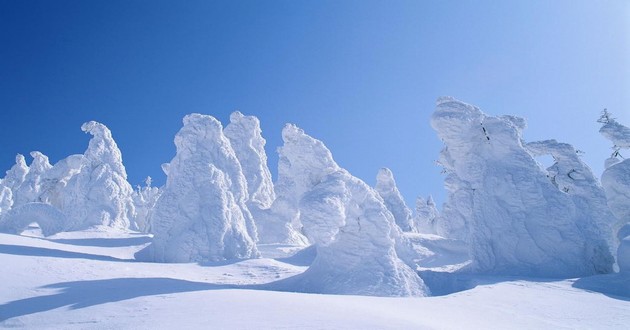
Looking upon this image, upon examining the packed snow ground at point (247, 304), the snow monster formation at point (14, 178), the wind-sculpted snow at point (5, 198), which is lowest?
the packed snow ground at point (247, 304)

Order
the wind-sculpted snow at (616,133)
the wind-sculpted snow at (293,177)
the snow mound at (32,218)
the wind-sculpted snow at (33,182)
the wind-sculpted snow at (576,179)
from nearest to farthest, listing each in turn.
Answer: the wind-sculpted snow at (576,179) → the wind-sculpted snow at (616,133) → the snow mound at (32,218) → the wind-sculpted snow at (293,177) → the wind-sculpted snow at (33,182)

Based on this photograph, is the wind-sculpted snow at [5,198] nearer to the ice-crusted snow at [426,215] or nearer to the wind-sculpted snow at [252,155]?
the wind-sculpted snow at [252,155]

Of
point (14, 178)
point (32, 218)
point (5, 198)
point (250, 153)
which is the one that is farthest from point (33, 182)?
point (32, 218)

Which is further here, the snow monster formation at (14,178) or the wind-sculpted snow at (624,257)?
the snow monster formation at (14,178)

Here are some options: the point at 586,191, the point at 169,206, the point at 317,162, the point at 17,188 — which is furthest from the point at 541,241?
the point at 17,188

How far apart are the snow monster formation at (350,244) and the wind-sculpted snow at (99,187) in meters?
26.7

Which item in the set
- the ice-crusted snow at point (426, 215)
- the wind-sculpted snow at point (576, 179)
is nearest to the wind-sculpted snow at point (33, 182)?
the ice-crusted snow at point (426, 215)

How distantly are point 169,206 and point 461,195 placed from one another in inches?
956

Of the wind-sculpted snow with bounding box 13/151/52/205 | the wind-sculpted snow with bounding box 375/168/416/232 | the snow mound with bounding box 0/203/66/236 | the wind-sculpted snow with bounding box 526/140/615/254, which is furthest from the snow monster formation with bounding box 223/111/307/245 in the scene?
the wind-sculpted snow with bounding box 526/140/615/254

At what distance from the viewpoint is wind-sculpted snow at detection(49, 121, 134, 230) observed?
36.2 meters

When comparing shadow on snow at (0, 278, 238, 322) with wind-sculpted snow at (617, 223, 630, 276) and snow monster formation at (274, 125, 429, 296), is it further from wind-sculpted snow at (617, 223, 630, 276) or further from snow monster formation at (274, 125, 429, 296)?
wind-sculpted snow at (617, 223, 630, 276)

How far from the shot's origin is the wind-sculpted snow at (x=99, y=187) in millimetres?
36188

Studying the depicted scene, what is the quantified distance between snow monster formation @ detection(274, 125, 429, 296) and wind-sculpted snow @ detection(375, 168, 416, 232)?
31.7m

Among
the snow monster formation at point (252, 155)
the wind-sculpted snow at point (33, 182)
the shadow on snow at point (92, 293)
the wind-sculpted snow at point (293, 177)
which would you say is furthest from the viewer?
the wind-sculpted snow at point (33, 182)
